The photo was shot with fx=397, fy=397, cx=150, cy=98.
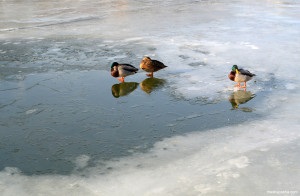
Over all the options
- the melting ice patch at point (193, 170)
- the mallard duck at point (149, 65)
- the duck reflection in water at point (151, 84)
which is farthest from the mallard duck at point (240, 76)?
the melting ice patch at point (193, 170)

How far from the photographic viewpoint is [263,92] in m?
6.27

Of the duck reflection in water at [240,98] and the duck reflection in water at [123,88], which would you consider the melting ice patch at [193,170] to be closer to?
the duck reflection in water at [240,98]

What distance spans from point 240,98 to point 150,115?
5.00 feet

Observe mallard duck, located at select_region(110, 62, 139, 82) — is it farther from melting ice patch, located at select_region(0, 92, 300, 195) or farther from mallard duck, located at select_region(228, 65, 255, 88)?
melting ice patch, located at select_region(0, 92, 300, 195)

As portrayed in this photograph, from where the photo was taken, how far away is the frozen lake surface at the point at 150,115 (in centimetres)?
388

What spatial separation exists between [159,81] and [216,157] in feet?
9.61

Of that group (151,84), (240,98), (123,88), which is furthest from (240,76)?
(123,88)

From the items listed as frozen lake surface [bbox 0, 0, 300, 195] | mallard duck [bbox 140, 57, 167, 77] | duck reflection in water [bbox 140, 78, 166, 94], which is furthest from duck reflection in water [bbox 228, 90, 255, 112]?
mallard duck [bbox 140, 57, 167, 77]

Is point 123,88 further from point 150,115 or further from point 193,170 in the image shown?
point 193,170

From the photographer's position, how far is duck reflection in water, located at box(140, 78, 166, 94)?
6.61m

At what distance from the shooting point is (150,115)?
5449mm

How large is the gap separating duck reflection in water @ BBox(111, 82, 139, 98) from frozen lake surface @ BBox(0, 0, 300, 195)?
0.03 metres

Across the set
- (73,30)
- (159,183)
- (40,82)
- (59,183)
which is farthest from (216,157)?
(73,30)

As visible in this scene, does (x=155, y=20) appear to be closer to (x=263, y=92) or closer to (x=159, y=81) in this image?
(x=159, y=81)
